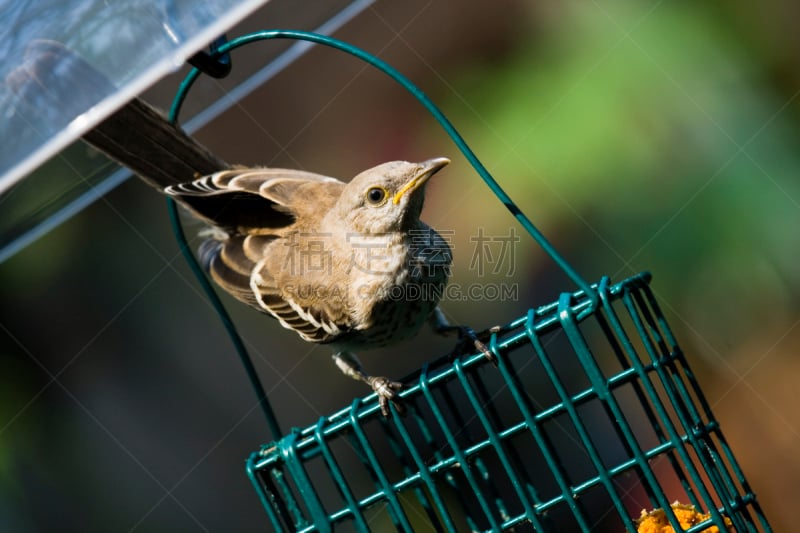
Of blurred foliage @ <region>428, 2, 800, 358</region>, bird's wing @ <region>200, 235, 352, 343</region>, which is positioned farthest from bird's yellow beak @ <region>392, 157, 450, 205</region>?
blurred foliage @ <region>428, 2, 800, 358</region>

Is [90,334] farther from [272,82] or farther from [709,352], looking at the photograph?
[709,352]

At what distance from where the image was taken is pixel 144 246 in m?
5.87

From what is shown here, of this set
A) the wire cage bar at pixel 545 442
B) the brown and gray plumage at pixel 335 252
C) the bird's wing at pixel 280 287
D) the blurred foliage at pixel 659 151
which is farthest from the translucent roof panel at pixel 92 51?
the blurred foliage at pixel 659 151

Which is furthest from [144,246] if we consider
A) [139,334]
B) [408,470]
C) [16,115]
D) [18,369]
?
[16,115]

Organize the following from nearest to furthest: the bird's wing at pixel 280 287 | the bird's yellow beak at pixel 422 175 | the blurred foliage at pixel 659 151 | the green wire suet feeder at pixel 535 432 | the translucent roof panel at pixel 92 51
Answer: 1. the translucent roof panel at pixel 92 51
2. the green wire suet feeder at pixel 535 432
3. the bird's yellow beak at pixel 422 175
4. the bird's wing at pixel 280 287
5. the blurred foliage at pixel 659 151

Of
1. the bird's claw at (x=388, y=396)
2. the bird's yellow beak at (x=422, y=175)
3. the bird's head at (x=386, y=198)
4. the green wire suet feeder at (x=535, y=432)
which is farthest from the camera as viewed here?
the bird's head at (x=386, y=198)

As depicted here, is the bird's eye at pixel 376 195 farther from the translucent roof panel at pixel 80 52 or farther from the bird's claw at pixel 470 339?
the translucent roof panel at pixel 80 52

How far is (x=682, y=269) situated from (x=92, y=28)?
3.14 meters

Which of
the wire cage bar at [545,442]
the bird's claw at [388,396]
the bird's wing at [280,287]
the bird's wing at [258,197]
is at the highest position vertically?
the bird's wing at [258,197]

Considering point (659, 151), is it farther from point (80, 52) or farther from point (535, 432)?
point (80, 52)

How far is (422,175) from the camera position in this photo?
326 cm

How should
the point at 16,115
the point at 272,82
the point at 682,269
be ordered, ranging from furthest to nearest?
the point at 272,82
the point at 682,269
the point at 16,115

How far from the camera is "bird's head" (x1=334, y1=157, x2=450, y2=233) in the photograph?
3311 millimetres

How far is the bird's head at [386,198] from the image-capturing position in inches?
130
